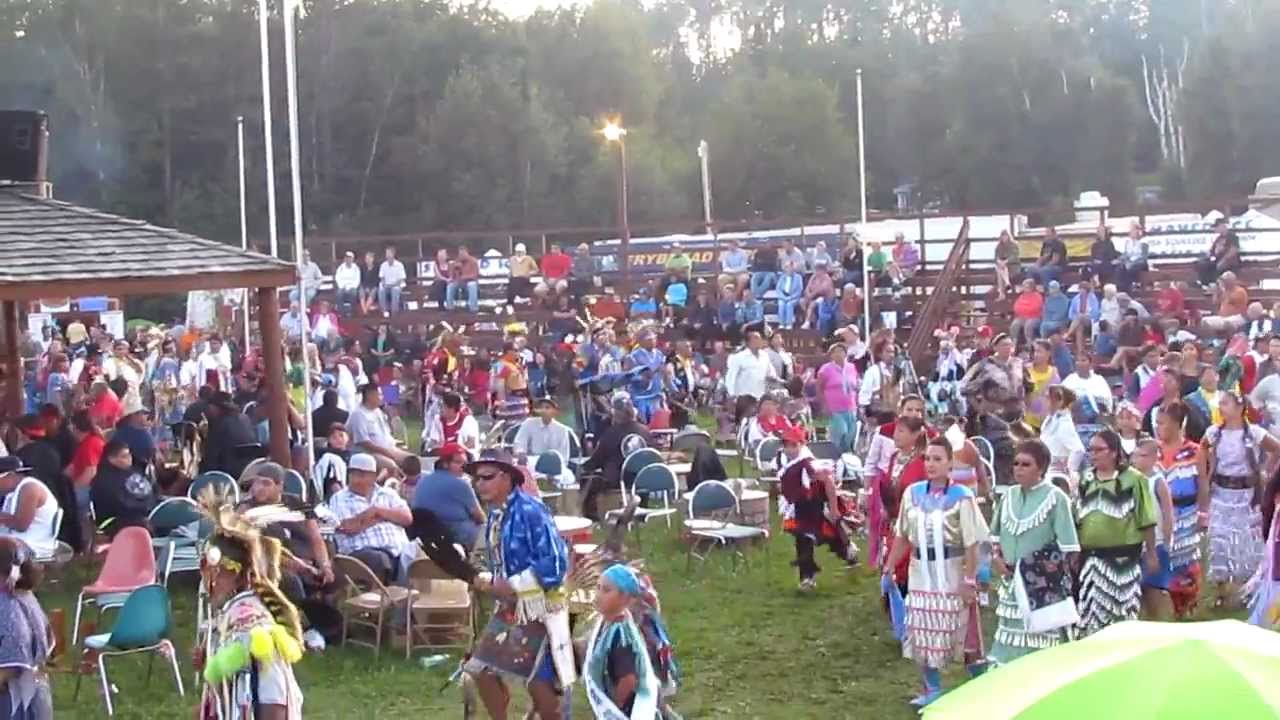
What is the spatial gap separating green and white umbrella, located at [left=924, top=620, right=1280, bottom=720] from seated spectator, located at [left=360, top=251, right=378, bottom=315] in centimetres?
2425

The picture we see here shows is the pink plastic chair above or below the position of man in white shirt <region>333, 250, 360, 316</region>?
below

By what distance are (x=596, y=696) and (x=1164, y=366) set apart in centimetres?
842

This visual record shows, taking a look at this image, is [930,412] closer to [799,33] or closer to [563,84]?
[563,84]

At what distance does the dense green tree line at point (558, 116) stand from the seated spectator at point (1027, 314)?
78.0 feet

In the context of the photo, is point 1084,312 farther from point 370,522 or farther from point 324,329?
point 370,522

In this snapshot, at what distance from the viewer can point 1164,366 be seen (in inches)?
515

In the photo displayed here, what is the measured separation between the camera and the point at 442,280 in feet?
88.4

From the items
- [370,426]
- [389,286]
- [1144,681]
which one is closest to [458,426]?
[370,426]

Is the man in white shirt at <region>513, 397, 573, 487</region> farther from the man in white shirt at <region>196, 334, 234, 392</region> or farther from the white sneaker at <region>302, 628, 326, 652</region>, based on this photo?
the man in white shirt at <region>196, 334, 234, 392</region>

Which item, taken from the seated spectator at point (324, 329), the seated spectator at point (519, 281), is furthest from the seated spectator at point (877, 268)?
the seated spectator at point (324, 329)

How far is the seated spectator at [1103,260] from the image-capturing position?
2212cm

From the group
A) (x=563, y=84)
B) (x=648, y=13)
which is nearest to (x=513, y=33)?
(x=563, y=84)

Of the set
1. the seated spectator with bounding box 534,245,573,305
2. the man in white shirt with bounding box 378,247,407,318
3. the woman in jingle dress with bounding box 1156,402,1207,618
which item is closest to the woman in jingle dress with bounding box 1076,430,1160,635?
the woman in jingle dress with bounding box 1156,402,1207,618

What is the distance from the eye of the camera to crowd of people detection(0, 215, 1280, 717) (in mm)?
7113
